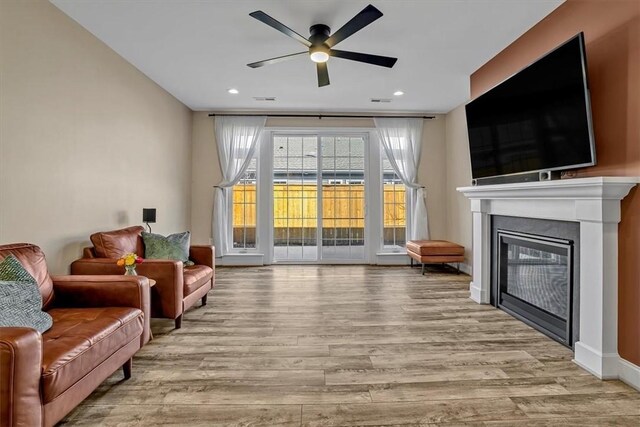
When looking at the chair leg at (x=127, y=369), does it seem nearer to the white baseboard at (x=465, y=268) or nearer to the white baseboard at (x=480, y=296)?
the white baseboard at (x=480, y=296)

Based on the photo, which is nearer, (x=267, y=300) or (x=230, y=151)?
(x=267, y=300)

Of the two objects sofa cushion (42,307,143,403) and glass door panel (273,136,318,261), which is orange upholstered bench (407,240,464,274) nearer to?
glass door panel (273,136,318,261)

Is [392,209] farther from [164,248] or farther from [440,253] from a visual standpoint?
[164,248]

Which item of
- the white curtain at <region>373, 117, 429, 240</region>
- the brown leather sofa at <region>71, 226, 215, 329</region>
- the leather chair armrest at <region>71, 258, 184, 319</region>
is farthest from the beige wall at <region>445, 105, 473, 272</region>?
the leather chair armrest at <region>71, 258, 184, 319</region>

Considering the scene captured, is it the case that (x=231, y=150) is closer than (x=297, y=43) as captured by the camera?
No

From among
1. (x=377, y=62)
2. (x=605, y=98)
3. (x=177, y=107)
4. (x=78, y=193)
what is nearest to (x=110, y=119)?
(x=78, y=193)

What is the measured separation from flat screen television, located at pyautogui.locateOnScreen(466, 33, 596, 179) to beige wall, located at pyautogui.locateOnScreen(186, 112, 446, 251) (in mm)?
2356

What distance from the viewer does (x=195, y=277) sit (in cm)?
324

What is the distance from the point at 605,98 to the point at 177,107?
5.24 metres

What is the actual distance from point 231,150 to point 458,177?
3.97 m

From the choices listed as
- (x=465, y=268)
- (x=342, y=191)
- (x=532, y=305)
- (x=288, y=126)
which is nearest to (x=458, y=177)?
(x=465, y=268)

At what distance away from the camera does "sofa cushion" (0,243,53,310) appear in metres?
2.05

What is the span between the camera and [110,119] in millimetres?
3428

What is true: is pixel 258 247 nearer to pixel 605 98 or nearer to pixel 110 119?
pixel 110 119
